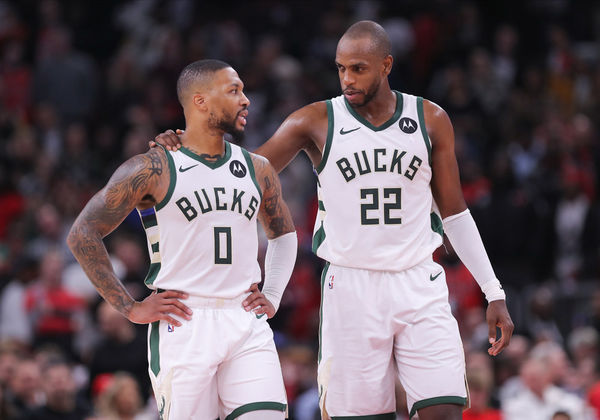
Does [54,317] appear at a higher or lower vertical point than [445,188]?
lower

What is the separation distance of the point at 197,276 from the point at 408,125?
164 centimetres

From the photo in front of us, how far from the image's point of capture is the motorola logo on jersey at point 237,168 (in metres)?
6.13

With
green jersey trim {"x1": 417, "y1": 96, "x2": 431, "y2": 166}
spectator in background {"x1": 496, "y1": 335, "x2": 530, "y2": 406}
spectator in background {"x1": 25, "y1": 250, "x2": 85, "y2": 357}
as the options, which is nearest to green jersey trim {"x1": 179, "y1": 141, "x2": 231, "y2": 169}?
green jersey trim {"x1": 417, "y1": 96, "x2": 431, "y2": 166}

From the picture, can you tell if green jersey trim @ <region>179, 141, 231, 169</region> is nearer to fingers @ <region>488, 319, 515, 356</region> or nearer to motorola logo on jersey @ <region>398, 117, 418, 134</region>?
motorola logo on jersey @ <region>398, 117, 418, 134</region>

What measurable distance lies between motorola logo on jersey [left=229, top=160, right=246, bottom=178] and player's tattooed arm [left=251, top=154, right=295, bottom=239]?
4.2 inches

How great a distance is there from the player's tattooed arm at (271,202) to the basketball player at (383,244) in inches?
11.3

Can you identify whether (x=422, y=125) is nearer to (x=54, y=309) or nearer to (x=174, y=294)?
(x=174, y=294)

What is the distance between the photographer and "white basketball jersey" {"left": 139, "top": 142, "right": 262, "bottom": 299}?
5938 millimetres

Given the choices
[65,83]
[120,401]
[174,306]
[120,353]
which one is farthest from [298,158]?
[174,306]

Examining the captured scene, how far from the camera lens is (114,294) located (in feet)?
19.5

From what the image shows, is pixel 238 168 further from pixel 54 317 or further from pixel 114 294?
pixel 54 317

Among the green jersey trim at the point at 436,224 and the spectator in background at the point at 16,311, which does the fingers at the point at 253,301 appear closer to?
the green jersey trim at the point at 436,224

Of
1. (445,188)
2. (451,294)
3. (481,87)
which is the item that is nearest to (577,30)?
(481,87)

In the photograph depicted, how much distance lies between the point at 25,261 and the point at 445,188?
289 inches
